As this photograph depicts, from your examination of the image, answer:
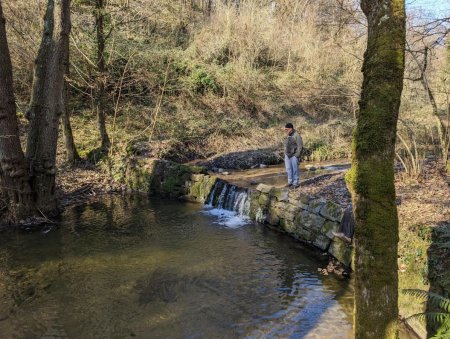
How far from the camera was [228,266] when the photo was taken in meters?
7.57

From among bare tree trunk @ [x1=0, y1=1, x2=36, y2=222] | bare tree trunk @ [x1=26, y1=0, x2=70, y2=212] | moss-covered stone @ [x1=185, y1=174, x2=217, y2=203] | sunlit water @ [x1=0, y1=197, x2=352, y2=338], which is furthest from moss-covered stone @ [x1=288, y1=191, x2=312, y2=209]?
bare tree trunk @ [x1=0, y1=1, x2=36, y2=222]

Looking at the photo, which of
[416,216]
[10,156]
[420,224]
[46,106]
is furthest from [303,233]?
[10,156]

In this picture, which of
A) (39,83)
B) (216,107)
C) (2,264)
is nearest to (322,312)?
(2,264)

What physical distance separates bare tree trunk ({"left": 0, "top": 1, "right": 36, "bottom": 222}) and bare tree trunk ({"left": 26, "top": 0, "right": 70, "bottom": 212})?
0.32 metres

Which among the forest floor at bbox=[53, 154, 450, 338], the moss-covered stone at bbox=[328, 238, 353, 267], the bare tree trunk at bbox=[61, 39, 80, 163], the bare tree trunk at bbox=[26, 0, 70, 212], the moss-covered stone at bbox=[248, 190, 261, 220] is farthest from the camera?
the bare tree trunk at bbox=[61, 39, 80, 163]

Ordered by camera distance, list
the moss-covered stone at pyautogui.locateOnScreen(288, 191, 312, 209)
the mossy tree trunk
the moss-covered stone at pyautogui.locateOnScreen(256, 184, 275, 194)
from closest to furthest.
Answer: the mossy tree trunk, the moss-covered stone at pyautogui.locateOnScreen(288, 191, 312, 209), the moss-covered stone at pyautogui.locateOnScreen(256, 184, 275, 194)

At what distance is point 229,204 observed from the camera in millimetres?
11578

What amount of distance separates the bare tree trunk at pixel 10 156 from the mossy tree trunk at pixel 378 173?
353 inches

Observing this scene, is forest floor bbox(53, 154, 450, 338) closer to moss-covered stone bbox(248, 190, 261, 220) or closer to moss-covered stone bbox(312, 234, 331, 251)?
moss-covered stone bbox(312, 234, 331, 251)

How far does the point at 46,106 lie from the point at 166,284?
6178 mm

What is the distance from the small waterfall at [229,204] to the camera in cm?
1072

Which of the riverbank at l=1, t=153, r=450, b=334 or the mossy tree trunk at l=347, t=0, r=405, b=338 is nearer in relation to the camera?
the mossy tree trunk at l=347, t=0, r=405, b=338

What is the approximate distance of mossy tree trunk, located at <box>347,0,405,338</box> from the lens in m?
3.16

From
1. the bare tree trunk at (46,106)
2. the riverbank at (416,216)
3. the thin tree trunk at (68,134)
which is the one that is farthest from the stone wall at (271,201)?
the bare tree trunk at (46,106)
